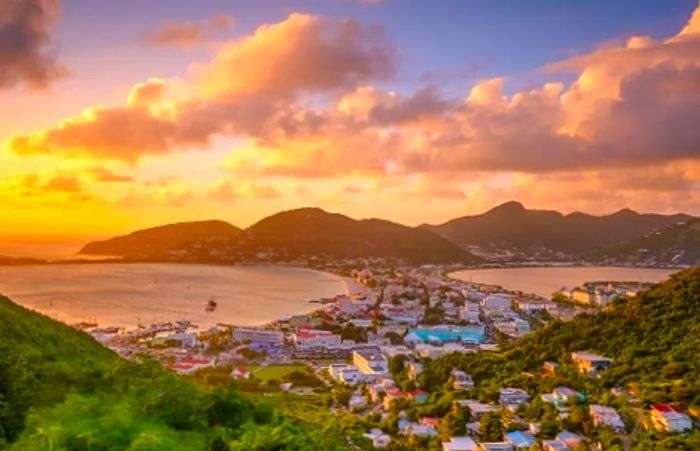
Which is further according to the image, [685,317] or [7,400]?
[685,317]

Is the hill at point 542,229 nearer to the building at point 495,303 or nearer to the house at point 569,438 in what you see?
the building at point 495,303

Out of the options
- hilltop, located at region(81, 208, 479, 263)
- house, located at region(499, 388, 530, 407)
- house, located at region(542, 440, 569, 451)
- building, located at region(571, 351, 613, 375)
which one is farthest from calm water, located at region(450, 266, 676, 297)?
house, located at region(542, 440, 569, 451)

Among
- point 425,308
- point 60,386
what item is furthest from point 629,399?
point 425,308

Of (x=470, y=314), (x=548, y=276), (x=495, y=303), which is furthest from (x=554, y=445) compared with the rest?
(x=548, y=276)

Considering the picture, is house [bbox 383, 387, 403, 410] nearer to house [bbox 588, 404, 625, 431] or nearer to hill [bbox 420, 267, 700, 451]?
hill [bbox 420, 267, 700, 451]

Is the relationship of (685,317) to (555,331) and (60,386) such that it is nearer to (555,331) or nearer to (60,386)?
(555,331)

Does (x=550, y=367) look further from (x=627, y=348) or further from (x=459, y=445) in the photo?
(x=459, y=445)
